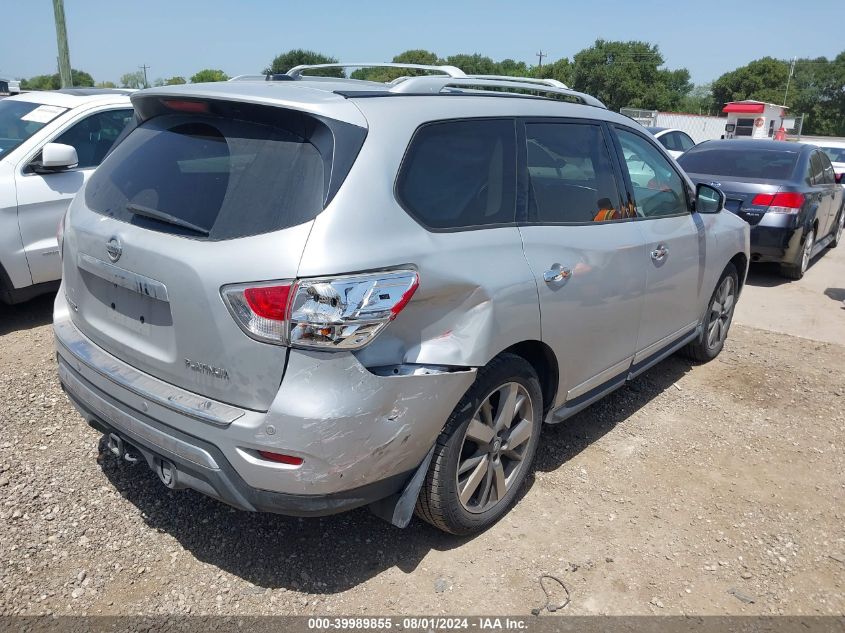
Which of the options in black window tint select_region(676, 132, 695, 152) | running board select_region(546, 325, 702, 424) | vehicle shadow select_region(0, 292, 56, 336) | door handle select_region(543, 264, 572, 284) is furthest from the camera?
black window tint select_region(676, 132, 695, 152)

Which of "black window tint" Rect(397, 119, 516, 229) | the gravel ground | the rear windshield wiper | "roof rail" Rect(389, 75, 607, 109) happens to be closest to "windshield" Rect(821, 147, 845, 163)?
the gravel ground

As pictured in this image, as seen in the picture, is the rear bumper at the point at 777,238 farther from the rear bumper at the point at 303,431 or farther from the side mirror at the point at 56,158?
the side mirror at the point at 56,158

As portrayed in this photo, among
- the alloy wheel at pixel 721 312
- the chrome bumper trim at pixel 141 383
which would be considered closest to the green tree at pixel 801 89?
the alloy wheel at pixel 721 312

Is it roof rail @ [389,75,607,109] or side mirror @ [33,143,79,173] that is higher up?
roof rail @ [389,75,607,109]

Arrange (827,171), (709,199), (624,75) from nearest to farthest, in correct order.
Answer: (709,199) < (827,171) < (624,75)

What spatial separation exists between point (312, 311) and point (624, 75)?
78.5 metres

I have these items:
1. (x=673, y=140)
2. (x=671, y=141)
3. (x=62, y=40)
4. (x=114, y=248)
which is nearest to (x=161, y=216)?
(x=114, y=248)

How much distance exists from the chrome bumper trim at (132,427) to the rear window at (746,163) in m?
7.58

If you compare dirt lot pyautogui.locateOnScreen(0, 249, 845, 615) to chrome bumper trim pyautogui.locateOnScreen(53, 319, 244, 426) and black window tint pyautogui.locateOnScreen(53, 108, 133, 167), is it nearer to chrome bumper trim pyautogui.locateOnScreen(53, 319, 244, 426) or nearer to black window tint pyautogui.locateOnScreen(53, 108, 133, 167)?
chrome bumper trim pyautogui.locateOnScreen(53, 319, 244, 426)

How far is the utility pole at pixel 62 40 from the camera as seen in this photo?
13109 mm

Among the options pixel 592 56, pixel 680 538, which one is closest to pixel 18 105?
pixel 680 538

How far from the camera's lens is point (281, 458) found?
2289 millimetres

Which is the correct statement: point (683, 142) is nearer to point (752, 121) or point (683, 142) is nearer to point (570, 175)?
point (570, 175)

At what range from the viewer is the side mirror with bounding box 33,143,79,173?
5199 mm
